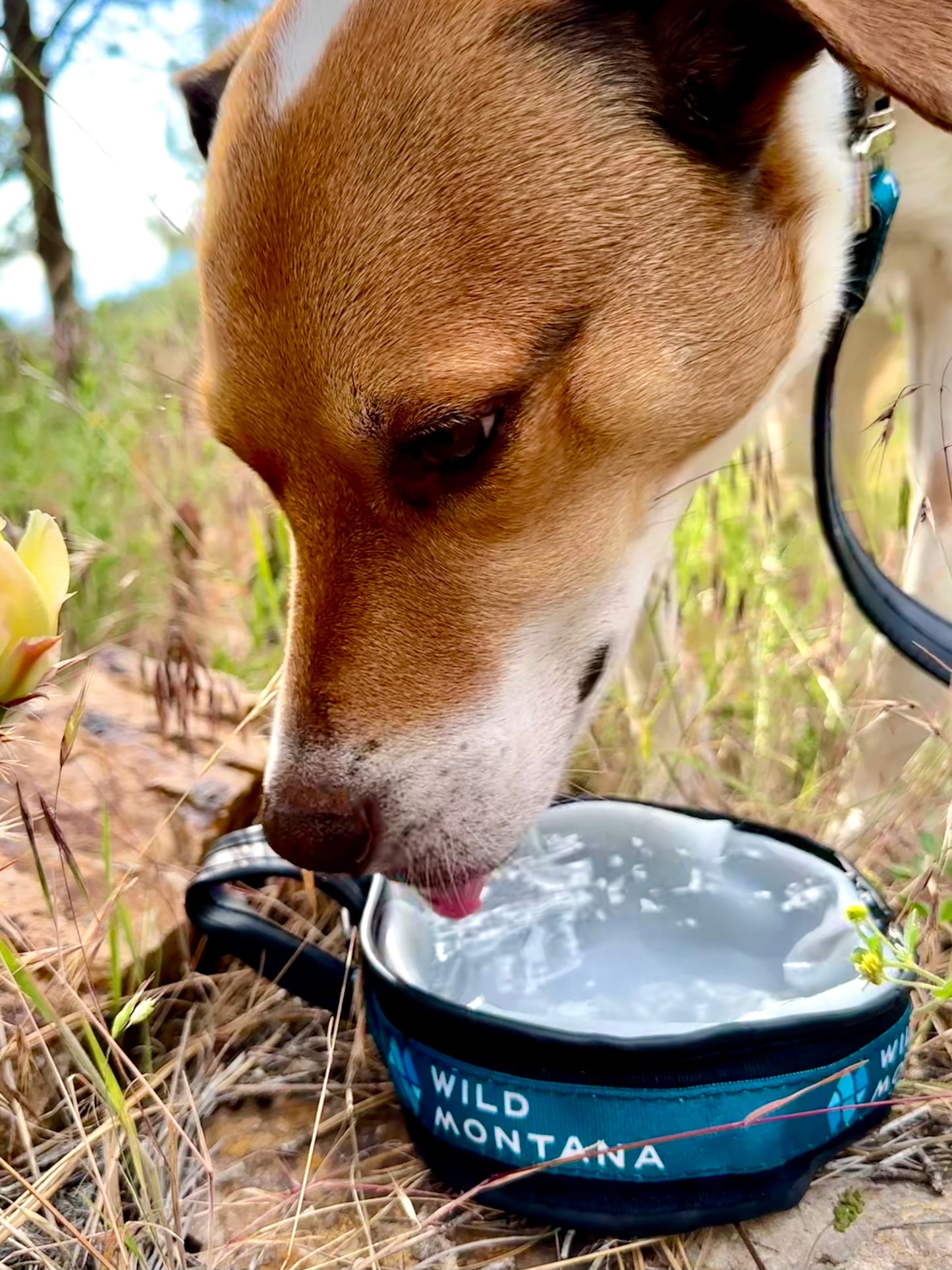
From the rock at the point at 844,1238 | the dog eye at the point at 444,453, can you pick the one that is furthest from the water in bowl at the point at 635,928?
the dog eye at the point at 444,453

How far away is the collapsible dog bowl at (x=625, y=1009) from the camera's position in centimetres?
109

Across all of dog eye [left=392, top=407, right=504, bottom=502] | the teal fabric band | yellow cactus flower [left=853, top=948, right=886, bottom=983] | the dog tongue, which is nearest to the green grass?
dog eye [left=392, top=407, right=504, bottom=502]

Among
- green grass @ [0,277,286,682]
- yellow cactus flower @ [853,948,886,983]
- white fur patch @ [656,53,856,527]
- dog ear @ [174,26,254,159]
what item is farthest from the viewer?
green grass @ [0,277,286,682]

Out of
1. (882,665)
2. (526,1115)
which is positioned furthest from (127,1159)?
(882,665)

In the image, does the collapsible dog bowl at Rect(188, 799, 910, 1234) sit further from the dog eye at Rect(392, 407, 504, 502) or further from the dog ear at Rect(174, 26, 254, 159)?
the dog ear at Rect(174, 26, 254, 159)

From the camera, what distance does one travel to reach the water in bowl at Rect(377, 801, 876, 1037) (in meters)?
1.40

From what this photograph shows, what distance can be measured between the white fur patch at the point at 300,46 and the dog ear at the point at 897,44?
57cm

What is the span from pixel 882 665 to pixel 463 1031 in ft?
5.02

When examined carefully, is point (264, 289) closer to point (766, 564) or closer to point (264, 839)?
point (264, 839)

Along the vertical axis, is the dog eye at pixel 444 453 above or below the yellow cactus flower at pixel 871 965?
above

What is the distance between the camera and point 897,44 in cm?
110

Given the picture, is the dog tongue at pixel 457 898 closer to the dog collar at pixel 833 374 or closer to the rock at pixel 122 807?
the rock at pixel 122 807

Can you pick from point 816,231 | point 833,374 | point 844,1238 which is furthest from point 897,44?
point 844,1238

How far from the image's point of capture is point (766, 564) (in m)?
2.62
